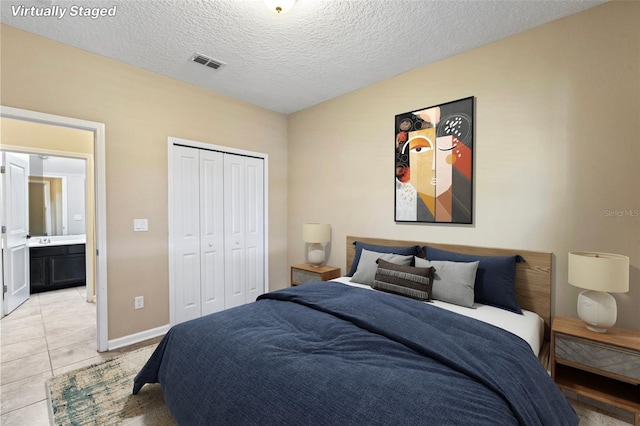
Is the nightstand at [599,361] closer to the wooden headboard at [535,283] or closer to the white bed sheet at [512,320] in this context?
the white bed sheet at [512,320]

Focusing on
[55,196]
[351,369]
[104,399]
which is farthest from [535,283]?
[55,196]

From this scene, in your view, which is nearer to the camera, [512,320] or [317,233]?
[512,320]

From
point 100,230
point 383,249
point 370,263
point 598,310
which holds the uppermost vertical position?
point 100,230

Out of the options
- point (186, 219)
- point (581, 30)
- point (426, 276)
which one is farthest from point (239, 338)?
point (581, 30)

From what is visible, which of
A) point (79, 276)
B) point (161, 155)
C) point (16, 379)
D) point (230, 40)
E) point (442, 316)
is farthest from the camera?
point (79, 276)

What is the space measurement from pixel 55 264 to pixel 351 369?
5.52 meters

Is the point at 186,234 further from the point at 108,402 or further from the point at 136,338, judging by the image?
the point at 108,402

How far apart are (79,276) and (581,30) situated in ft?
22.9

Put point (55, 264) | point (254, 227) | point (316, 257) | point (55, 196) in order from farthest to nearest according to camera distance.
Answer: point (55, 196) < point (55, 264) < point (254, 227) < point (316, 257)

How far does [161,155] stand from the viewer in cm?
305

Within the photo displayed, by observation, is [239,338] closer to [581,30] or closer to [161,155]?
[161,155]

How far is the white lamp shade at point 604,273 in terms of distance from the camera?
1.71 metres

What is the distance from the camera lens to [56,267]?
4.65 meters

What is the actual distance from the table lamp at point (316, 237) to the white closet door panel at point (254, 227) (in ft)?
2.50
